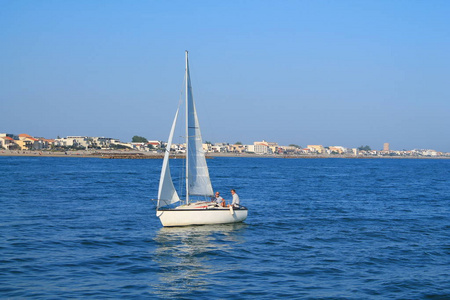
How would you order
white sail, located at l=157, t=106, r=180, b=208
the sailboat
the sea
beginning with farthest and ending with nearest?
the sailboat → white sail, located at l=157, t=106, r=180, b=208 → the sea

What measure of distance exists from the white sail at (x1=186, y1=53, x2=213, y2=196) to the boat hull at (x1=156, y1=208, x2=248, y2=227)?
1747 millimetres

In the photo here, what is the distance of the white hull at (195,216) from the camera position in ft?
86.0

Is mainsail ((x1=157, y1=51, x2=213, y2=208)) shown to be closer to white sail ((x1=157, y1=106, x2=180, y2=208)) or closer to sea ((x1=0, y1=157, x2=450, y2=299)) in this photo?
white sail ((x1=157, y1=106, x2=180, y2=208))

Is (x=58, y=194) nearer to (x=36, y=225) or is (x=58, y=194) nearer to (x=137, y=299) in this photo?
(x=36, y=225)

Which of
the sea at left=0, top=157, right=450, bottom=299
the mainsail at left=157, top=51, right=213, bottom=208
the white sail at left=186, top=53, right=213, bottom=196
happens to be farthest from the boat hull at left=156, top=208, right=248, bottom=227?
the white sail at left=186, top=53, right=213, bottom=196

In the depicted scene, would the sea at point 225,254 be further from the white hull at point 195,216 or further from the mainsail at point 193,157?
the mainsail at point 193,157

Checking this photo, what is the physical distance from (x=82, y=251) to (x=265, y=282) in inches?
326

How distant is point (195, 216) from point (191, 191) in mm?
1993

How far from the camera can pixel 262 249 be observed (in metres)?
22.4

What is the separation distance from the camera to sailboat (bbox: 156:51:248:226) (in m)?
26.3

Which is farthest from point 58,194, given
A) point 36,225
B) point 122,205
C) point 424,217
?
point 424,217

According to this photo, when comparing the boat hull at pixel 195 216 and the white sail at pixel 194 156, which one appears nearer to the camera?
the boat hull at pixel 195 216

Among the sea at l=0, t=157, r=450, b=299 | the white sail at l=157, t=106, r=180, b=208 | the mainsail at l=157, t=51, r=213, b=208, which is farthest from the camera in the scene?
the mainsail at l=157, t=51, r=213, b=208

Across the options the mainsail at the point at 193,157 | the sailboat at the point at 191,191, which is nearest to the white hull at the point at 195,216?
the sailboat at the point at 191,191
